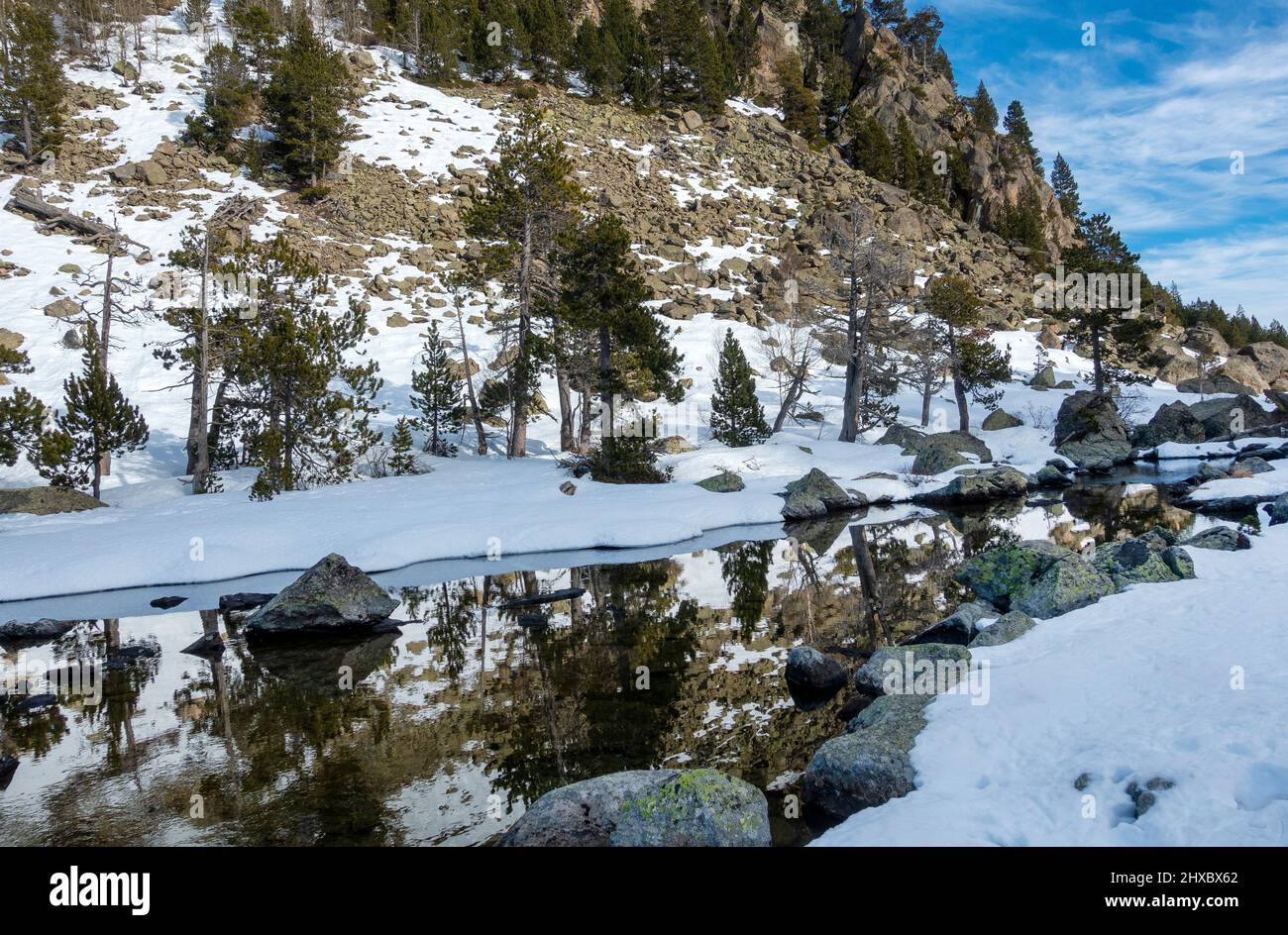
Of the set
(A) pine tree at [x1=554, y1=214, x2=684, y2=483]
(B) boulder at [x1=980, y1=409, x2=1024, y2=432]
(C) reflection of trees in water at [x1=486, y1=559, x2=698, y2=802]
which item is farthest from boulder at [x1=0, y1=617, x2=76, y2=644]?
(B) boulder at [x1=980, y1=409, x2=1024, y2=432]

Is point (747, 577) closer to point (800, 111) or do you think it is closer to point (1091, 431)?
point (1091, 431)

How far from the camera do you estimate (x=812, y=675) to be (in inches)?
374

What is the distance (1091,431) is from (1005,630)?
35609 mm

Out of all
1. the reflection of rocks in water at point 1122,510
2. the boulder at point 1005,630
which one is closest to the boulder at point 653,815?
the boulder at point 1005,630

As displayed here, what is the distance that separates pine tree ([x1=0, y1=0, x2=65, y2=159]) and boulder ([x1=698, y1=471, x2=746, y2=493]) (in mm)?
58784

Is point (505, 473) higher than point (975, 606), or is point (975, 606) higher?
point (505, 473)

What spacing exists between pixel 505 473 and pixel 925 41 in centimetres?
11273

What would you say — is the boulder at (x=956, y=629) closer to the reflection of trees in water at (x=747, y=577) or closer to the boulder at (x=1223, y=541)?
the reflection of trees in water at (x=747, y=577)

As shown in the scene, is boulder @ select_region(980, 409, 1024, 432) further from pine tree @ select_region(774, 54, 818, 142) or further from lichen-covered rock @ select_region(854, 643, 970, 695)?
pine tree @ select_region(774, 54, 818, 142)

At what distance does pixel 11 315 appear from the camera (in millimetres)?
38406

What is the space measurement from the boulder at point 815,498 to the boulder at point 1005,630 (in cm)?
1555

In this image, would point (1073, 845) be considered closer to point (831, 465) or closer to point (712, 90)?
point (831, 465)

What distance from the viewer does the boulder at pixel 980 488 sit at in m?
28.4
